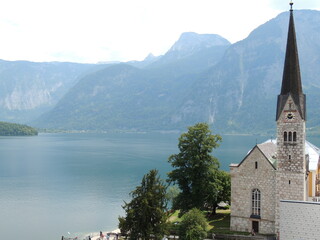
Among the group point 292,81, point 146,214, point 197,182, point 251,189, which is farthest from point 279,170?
point 146,214

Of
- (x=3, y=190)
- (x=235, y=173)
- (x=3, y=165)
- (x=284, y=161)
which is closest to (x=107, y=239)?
(x=235, y=173)

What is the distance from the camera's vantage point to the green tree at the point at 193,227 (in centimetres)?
3447

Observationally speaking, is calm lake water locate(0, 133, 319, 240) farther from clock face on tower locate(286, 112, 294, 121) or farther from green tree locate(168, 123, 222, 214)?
clock face on tower locate(286, 112, 294, 121)

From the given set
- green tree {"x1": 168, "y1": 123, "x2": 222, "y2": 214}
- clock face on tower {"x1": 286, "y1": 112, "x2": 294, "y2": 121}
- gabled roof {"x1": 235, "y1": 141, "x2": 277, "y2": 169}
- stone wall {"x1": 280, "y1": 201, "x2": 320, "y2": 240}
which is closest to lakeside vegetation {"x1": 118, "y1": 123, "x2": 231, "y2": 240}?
green tree {"x1": 168, "y1": 123, "x2": 222, "y2": 214}

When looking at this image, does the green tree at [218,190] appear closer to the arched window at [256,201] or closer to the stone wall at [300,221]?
the arched window at [256,201]

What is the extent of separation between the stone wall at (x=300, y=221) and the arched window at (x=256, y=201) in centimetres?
856

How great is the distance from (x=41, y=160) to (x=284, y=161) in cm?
11575

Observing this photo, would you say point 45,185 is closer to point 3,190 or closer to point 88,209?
point 3,190

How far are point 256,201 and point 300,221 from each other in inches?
400

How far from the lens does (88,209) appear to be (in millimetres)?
68312

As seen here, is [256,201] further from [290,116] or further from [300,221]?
[300,221]

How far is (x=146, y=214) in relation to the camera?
31.1 m

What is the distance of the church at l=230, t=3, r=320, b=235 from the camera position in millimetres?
36312

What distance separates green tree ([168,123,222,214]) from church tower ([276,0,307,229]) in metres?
9.04
